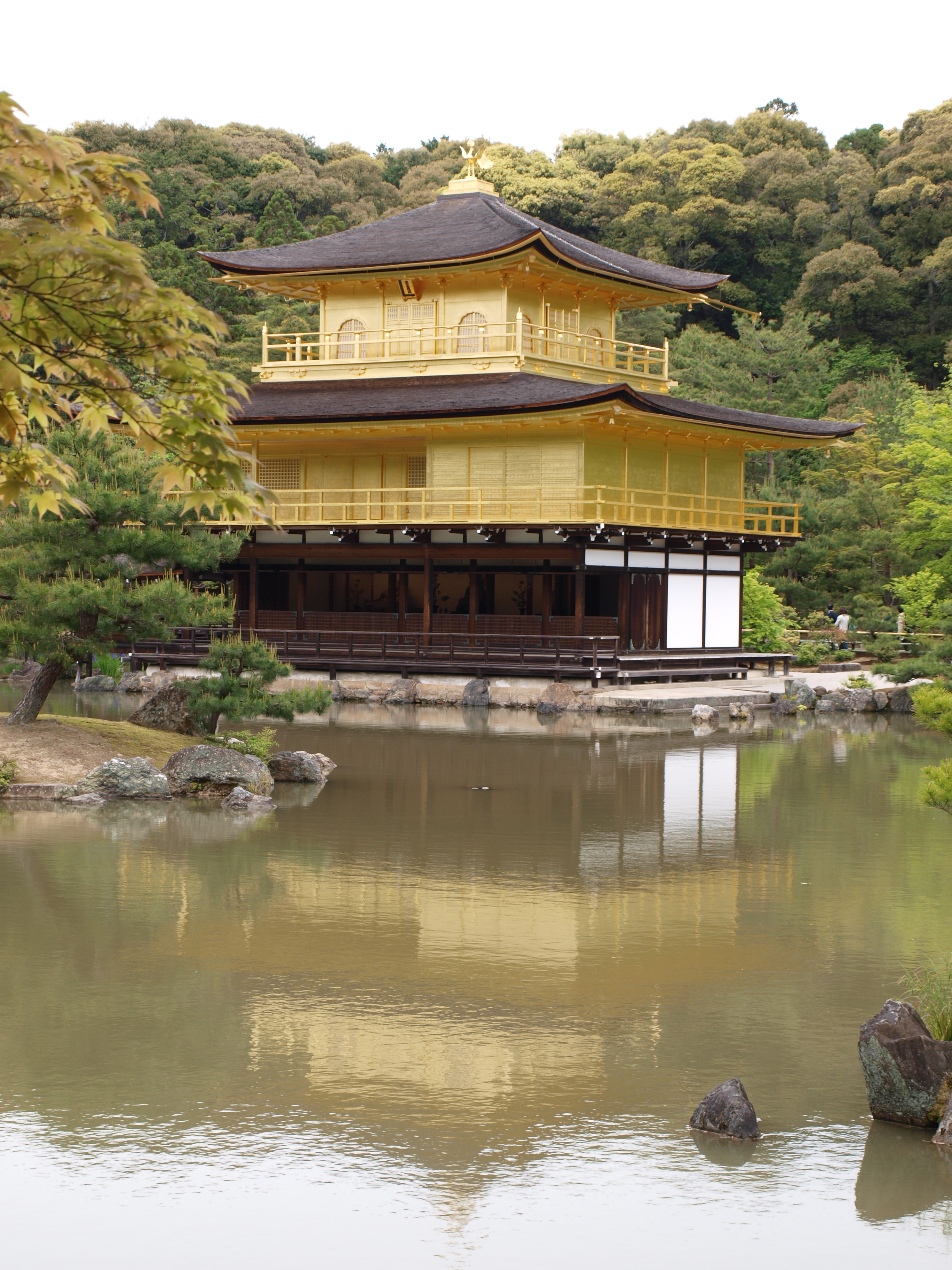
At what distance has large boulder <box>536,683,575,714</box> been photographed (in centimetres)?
3088

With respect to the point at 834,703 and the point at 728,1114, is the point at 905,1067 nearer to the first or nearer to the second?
the point at 728,1114

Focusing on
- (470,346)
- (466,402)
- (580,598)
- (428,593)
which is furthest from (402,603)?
(470,346)

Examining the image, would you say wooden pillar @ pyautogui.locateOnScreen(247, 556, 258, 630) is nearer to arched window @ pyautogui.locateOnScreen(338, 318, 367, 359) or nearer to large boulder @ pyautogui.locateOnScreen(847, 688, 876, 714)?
arched window @ pyautogui.locateOnScreen(338, 318, 367, 359)


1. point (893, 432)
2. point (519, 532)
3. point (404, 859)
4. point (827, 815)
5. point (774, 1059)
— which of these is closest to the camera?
point (774, 1059)

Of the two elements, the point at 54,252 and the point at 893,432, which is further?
the point at 893,432

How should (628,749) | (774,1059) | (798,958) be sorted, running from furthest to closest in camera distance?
(628,749)
(798,958)
(774,1059)

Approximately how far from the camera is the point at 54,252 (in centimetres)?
511

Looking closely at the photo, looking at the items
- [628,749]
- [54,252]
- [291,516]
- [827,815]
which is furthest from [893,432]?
[54,252]

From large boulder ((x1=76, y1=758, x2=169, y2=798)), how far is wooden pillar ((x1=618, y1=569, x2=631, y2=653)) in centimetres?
1911

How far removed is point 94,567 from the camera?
731 inches

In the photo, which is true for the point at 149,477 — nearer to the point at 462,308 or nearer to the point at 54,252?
the point at 54,252

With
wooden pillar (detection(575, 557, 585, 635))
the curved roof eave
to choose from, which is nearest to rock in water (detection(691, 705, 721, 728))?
wooden pillar (detection(575, 557, 585, 635))

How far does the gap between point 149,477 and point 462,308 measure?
2230 centimetres

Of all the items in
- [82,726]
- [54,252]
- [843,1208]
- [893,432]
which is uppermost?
[893,432]
